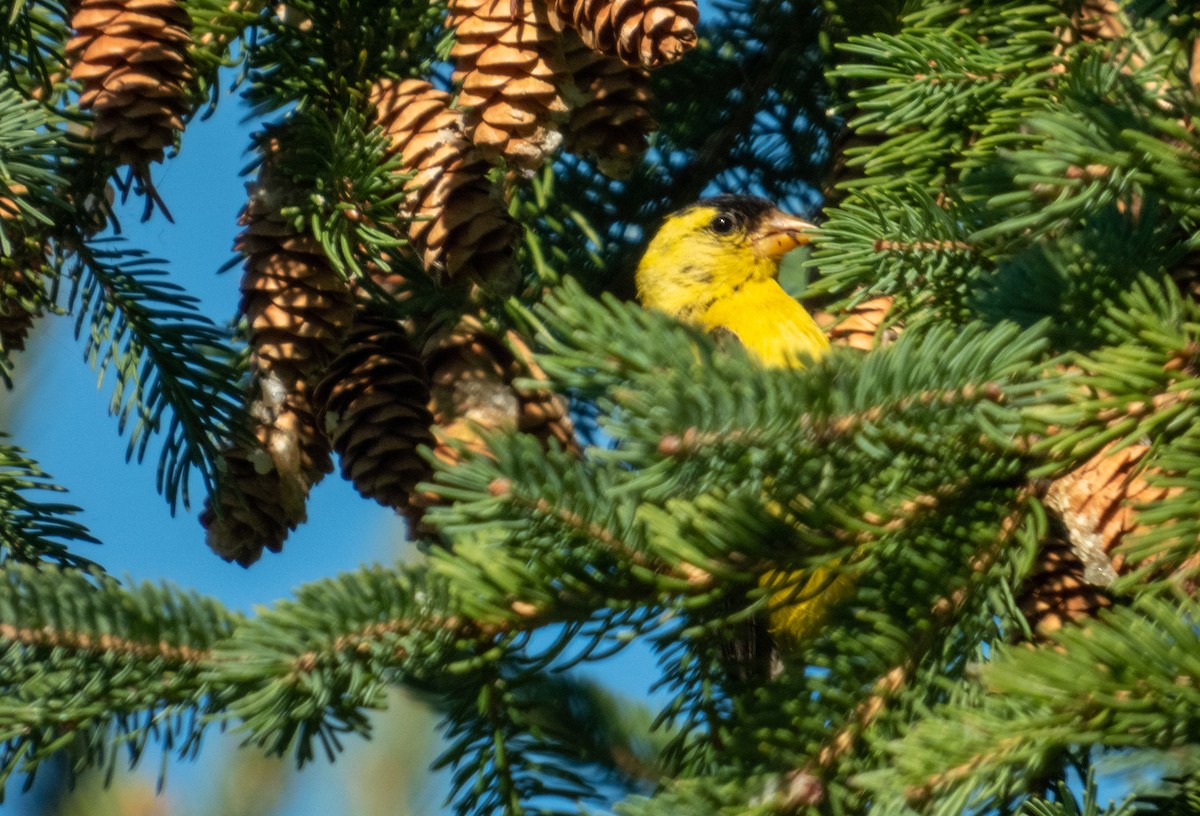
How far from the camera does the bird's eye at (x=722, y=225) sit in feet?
7.96

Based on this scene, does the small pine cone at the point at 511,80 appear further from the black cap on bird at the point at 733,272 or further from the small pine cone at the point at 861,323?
the black cap on bird at the point at 733,272

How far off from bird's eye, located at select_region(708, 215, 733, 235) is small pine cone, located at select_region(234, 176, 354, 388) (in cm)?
102

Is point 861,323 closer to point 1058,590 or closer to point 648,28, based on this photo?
point 1058,590

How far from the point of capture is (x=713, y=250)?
2553mm

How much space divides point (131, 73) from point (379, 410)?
0.48 m

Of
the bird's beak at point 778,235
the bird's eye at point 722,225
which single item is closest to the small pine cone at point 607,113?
the bird's beak at point 778,235

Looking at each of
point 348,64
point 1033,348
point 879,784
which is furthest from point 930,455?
point 348,64

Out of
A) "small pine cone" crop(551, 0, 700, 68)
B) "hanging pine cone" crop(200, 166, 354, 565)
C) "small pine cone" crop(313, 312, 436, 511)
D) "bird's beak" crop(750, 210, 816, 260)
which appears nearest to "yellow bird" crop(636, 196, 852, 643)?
"bird's beak" crop(750, 210, 816, 260)

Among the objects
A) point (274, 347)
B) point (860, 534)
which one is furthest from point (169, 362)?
point (860, 534)

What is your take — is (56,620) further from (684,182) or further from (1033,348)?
(684,182)

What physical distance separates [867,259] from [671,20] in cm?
34

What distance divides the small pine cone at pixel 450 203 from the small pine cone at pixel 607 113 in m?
0.13

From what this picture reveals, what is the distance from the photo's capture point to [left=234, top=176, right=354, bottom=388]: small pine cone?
1.55 m

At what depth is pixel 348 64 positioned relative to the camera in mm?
1535
